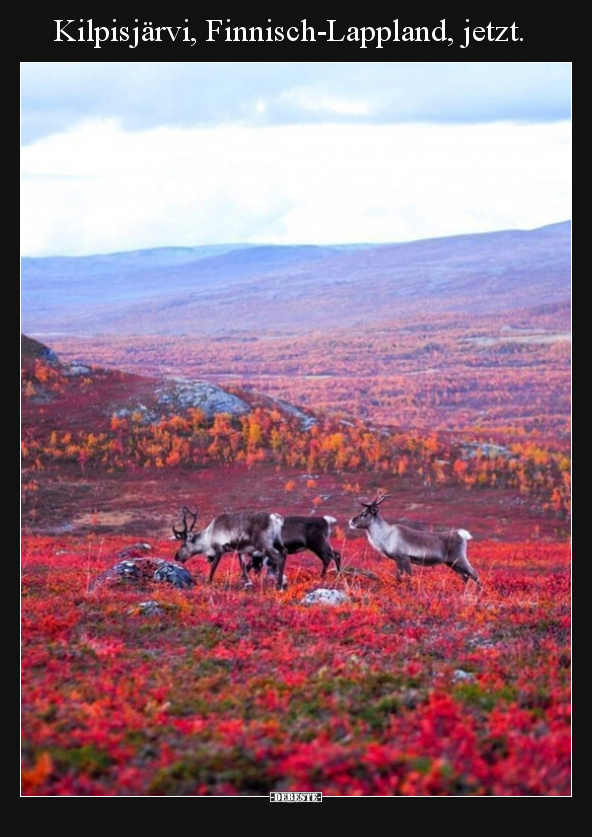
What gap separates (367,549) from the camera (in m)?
25.4

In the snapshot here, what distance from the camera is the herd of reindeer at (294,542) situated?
17.5m

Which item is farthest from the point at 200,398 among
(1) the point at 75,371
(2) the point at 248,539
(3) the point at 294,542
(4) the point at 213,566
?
(2) the point at 248,539

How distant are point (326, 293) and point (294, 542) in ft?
469

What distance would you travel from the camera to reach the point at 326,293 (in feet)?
525

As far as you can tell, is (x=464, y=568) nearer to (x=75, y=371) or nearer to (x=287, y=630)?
(x=287, y=630)

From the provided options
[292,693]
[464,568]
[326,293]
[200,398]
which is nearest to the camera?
[292,693]

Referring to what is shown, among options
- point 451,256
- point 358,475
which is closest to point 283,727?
point 358,475

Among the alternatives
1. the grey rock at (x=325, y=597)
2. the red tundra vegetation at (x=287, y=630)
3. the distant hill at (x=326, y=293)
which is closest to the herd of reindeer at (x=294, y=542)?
the red tundra vegetation at (x=287, y=630)

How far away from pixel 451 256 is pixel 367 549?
16977cm

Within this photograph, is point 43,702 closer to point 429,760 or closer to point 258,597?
point 429,760

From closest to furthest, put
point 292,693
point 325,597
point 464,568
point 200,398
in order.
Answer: point 292,693, point 325,597, point 464,568, point 200,398

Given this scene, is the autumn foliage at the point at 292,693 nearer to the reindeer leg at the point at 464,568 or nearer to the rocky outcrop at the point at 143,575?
the rocky outcrop at the point at 143,575

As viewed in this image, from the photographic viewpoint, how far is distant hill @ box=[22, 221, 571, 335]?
137625mm
